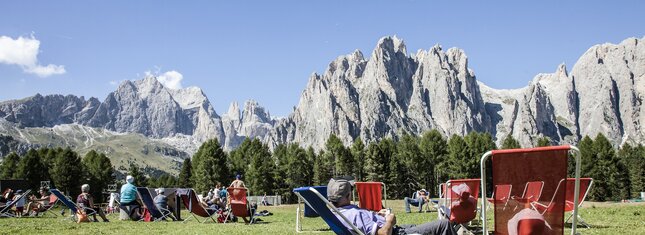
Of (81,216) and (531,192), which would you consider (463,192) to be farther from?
(81,216)

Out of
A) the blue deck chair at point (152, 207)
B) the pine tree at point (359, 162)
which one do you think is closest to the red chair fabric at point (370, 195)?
the blue deck chair at point (152, 207)

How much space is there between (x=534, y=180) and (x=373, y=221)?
1838 millimetres

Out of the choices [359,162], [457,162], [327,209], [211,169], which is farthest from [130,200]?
[359,162]

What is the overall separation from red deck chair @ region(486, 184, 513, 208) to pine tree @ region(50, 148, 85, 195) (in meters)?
76.0

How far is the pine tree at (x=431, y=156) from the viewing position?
77.9 meters

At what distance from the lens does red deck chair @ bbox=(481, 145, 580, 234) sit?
4363mm

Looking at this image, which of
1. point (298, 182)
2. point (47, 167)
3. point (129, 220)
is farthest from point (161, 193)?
point (47, 167)

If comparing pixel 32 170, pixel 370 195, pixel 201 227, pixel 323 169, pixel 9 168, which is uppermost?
pixel 370 195

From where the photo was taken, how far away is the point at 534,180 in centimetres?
449

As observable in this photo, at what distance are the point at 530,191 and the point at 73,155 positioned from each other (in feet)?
264

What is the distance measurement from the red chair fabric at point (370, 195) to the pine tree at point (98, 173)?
7265 centimetres

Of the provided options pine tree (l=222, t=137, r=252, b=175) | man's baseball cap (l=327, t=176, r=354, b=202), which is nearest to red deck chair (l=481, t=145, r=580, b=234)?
man's baseball cap (l=327, t=176, r=354, b=202)

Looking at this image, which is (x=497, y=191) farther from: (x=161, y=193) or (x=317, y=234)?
(x=161, y=193)

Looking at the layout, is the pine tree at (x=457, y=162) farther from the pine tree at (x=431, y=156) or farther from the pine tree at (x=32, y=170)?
the pine tree at (x=32, y=170)
